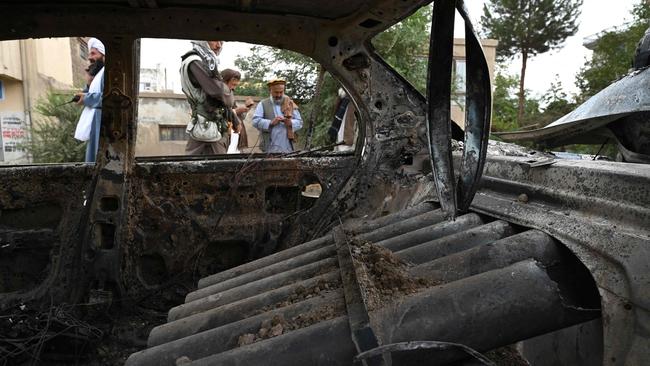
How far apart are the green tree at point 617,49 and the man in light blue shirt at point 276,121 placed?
10239mm

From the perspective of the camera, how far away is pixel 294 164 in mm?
2742

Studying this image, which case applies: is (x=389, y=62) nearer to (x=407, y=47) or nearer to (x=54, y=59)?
(x=407, y=47)

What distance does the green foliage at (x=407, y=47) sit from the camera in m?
9.98

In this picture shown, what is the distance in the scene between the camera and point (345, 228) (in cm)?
224

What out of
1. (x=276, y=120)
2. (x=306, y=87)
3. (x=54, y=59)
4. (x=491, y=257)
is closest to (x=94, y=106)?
(x=276, y=120)

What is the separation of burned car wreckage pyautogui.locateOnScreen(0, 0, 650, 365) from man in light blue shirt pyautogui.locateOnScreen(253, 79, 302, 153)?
2086 mm

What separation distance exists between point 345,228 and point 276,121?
2.89m

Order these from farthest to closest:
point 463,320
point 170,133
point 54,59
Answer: point 54,59, point 170,133, point 463,320

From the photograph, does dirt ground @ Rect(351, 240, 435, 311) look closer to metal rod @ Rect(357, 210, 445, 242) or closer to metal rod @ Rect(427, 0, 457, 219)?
metal rod @ Rect(357, 210, 445, 242)

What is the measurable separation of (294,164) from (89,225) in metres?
1.12

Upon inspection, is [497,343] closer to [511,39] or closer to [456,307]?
[456,307]

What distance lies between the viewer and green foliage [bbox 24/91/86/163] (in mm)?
9305

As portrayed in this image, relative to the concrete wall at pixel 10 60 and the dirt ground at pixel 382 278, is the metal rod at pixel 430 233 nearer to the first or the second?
the dirt ground at pixel 382 278

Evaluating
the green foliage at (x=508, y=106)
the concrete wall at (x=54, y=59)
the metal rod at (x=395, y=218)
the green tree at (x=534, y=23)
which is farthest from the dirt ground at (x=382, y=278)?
the green tree at (x=534, y=23)
